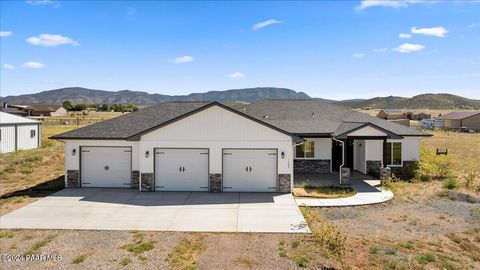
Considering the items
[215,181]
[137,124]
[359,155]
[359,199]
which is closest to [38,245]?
[215,181]

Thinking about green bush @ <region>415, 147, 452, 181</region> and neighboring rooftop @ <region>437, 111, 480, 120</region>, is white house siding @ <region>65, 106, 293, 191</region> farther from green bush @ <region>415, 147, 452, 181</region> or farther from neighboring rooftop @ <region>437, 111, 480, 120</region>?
neighboring rooftop @ <region>437, 111, 480, 120</region>

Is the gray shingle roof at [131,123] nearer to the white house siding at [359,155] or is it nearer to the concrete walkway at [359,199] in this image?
the concrete walkway at [359,199]

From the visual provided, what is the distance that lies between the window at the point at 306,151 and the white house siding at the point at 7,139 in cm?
2366

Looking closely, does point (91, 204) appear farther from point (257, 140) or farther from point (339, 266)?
point (339, 266)

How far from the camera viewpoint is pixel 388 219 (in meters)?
13.2

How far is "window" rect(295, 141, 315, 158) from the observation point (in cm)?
2289

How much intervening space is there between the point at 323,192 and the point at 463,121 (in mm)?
62828

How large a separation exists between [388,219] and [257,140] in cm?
687

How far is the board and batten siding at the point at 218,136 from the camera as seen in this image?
56.0 feet

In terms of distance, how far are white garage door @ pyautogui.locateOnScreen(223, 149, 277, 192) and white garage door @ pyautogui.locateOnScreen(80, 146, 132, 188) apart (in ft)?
17.2

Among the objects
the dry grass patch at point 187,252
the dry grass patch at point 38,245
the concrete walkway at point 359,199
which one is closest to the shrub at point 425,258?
the concrete walkway at point 359,199

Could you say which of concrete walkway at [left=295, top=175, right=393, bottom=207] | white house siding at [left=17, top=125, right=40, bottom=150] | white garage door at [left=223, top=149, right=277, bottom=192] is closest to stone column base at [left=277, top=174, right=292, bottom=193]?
white garage door at [left=223, top=149, right=277, bottom=192]

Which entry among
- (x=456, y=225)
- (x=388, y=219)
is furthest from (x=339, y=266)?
(x=456, y=225)

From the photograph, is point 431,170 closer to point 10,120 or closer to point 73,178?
point 73,178
